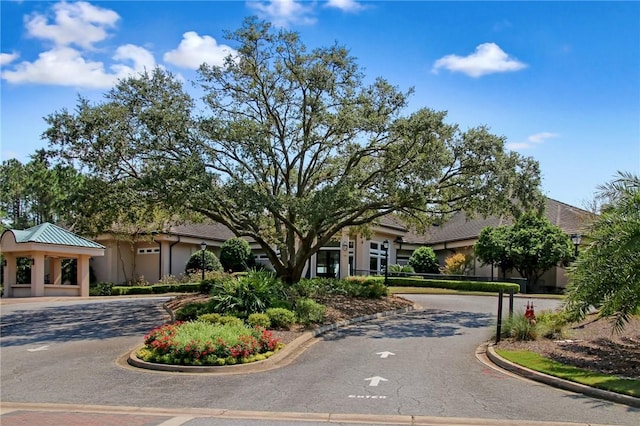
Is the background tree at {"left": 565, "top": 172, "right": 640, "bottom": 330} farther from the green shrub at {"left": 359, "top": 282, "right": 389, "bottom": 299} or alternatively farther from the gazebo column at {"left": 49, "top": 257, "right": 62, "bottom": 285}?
the gazebo column at {"left": 49, "top": 257, "right": 62, "bottom": 285}

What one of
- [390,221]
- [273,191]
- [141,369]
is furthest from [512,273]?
[141,369]

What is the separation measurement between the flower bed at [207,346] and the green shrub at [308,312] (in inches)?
129

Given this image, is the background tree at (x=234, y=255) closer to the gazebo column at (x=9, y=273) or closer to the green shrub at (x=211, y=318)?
the gazebo column at (x=9, y=273)

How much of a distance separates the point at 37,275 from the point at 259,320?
2118cm

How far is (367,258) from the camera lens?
42.6 m

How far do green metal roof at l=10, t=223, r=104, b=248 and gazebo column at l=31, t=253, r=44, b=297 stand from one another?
1.02 m

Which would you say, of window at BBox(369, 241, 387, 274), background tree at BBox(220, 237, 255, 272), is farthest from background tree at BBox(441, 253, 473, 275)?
background tree at BBox(220, 237, 255, 272)

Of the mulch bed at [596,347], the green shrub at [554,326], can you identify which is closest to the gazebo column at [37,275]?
the mulch bed at [596,347]

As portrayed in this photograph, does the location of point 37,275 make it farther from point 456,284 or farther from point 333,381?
point 333,381

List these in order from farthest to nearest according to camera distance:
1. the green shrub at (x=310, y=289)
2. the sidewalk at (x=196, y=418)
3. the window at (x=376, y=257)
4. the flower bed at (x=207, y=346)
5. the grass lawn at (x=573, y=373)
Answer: the window at (x=376, y=257)
the green shrub at (x=310, y=289)
the flower bed at (x=207, y=346)
the grass lawn at (x=573, y=373)
the sidewalk at (x=196, y=418)

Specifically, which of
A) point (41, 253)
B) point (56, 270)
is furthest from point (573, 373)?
point (56, 270)

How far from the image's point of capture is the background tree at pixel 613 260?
38.8 feet

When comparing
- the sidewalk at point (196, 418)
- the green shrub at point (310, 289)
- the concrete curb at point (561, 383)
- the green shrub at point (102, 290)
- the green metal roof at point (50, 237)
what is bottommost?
the green shrub at point (102, 290)

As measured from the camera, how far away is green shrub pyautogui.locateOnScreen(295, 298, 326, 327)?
17.9 meters
